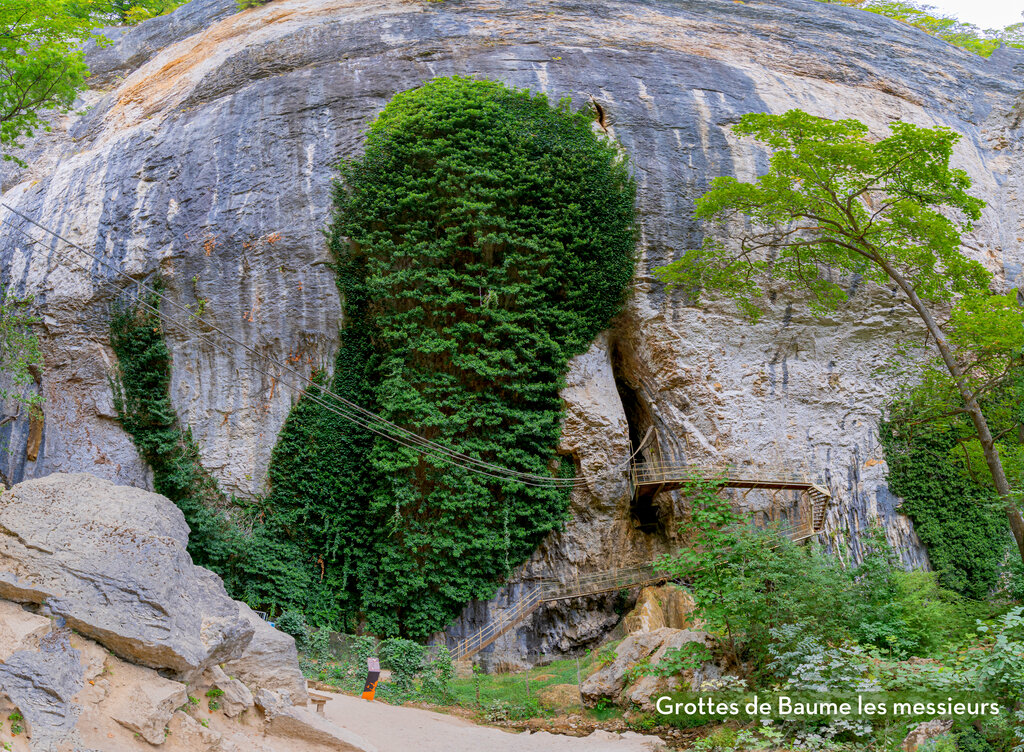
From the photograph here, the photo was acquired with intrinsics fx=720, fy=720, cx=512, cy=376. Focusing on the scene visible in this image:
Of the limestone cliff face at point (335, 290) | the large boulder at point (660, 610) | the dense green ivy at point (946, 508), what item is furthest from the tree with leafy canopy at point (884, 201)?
the large boulder at point (660, 610)

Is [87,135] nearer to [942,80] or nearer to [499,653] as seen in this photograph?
[499,653]

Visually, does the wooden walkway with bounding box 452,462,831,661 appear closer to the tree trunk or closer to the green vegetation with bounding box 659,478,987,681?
the tree trunk

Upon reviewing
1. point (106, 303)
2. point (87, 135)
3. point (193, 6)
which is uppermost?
point (193, 6)

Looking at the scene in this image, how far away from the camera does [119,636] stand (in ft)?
19.0

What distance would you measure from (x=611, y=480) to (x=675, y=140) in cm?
784

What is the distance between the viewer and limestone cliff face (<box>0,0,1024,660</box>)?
1475 cm

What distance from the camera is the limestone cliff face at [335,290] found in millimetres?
14750

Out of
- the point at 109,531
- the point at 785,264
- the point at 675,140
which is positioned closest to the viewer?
the point at 109,531

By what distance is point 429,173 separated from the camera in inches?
603

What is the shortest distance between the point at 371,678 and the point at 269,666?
3.63m

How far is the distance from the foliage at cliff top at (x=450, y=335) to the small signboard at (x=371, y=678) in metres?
2.51

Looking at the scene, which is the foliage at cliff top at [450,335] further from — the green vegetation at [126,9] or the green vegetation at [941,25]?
the green vegetation at [941,25]

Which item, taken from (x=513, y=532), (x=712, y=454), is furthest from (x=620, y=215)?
(x=513, y=532)

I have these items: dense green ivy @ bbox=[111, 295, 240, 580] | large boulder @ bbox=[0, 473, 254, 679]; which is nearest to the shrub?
dense green ivy @ bbox=[111, 295, 240, 580]
